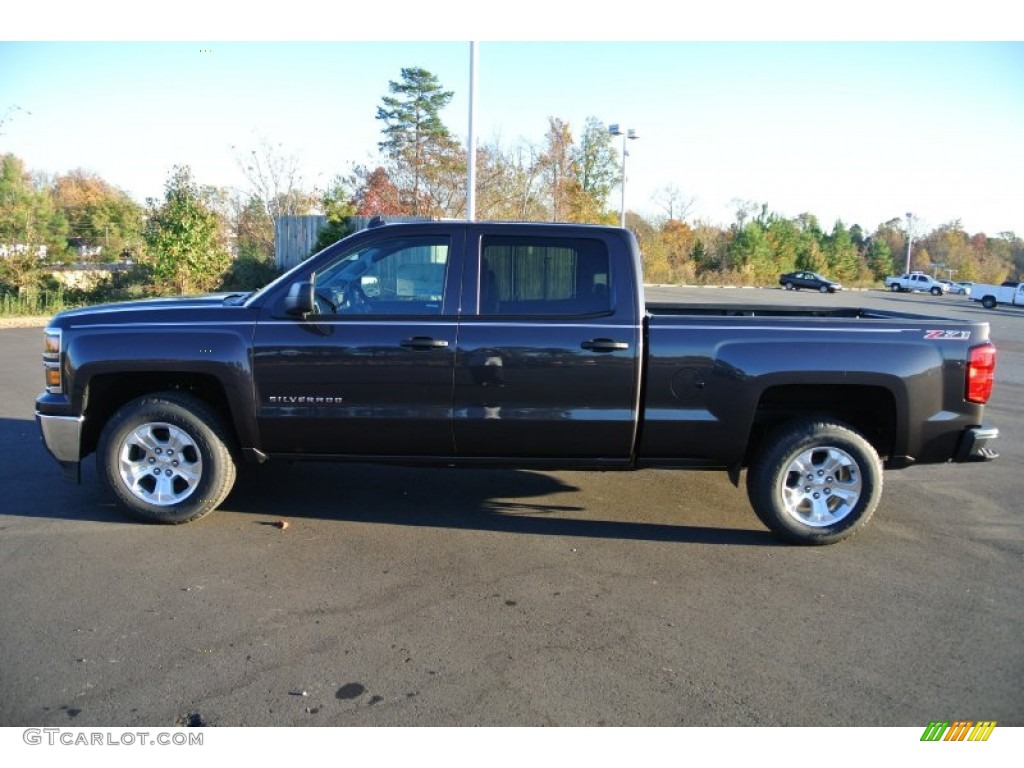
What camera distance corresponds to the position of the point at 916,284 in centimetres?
6200

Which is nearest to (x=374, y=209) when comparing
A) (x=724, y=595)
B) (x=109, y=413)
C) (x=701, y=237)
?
(x=109, y=413)

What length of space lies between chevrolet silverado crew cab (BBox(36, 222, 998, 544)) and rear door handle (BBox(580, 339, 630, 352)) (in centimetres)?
1

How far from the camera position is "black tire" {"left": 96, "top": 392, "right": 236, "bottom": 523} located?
15.9ft

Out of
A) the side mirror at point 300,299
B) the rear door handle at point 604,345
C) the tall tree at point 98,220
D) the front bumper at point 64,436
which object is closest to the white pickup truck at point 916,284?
the tall tree at point 98,220

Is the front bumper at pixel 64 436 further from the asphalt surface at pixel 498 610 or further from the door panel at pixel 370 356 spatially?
the door panel at pixel 370 356

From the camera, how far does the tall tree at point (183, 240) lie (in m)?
19.2

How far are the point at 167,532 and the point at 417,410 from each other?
1802 millimetres

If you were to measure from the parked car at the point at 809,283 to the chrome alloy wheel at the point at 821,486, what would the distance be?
184ft

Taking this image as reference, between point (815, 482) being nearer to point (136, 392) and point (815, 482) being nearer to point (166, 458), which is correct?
point (166, 458)

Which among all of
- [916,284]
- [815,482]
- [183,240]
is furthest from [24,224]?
[916,284]

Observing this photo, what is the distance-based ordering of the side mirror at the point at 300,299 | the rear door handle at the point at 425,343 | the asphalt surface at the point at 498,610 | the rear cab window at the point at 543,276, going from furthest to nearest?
the rear cab window at the point at 543,276 → the rear door handle at the point at 425,343 → the side mirror at the point at 300,299 → the asphalt surface at the point at 498,610

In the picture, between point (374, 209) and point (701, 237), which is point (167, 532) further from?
point (701, 237)

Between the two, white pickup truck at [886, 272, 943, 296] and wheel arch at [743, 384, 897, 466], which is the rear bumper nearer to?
wheel arch at [743, 384, 897, 466]

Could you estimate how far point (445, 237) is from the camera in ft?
16.0
